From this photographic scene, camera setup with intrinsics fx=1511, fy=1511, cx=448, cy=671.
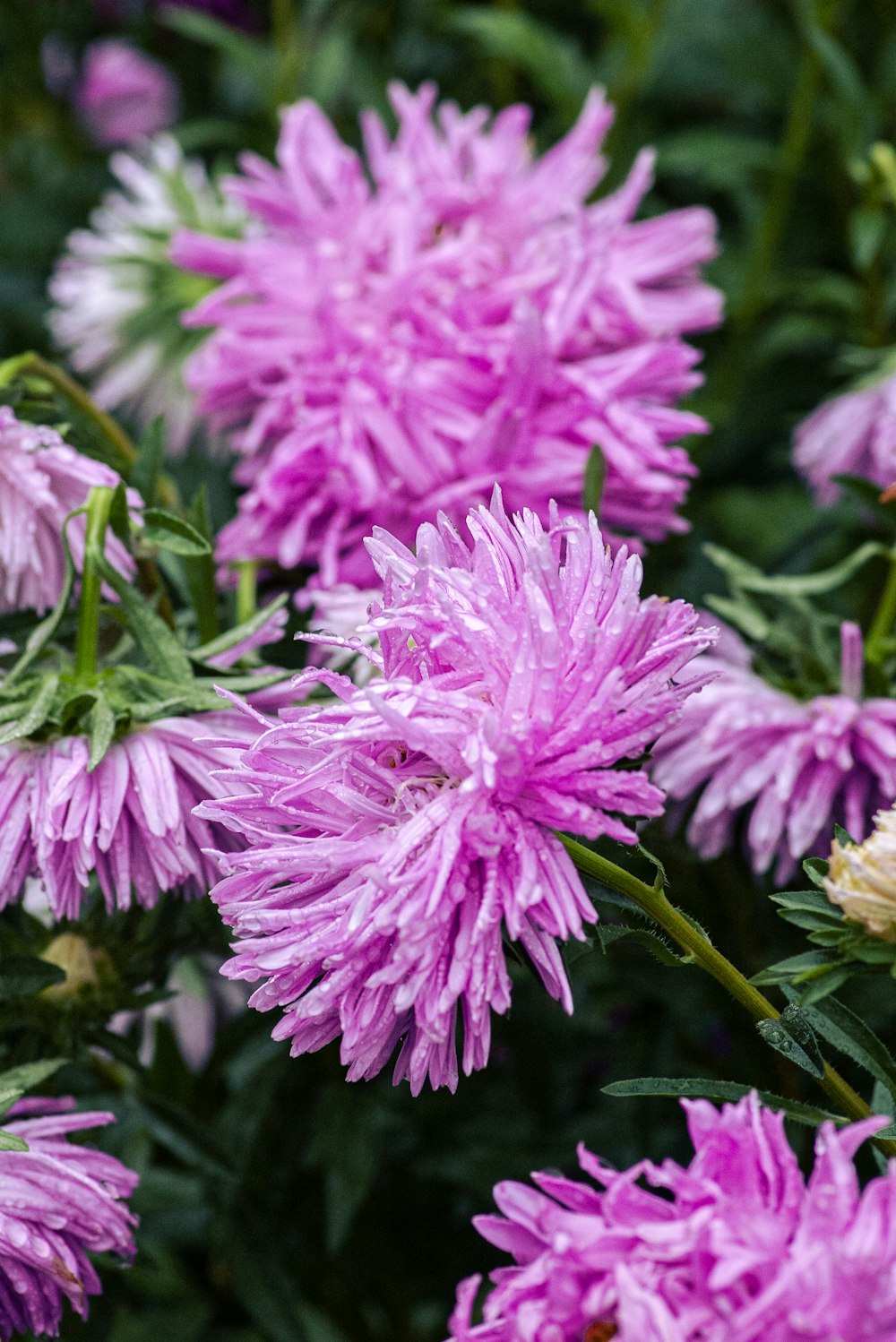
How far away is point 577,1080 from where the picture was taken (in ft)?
2.83

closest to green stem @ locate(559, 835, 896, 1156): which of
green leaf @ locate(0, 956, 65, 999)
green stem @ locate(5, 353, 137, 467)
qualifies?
green leaf @ locate(0, 956, 65, 999)

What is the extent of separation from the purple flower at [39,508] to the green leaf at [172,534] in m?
0.01

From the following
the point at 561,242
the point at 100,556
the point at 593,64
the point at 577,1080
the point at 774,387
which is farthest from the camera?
the point at 593,64

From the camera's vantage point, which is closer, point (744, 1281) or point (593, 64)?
point (744, 1281)

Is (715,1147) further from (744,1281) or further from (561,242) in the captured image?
(561,242)

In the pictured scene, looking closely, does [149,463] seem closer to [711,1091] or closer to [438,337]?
[438,337]

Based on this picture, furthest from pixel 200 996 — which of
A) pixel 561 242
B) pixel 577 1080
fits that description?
pixel 561 242

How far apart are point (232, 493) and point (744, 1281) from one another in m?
0.64

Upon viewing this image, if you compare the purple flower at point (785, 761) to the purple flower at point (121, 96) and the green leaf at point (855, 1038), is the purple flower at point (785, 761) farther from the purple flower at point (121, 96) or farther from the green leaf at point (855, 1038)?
the purple flower at point (121, 96)

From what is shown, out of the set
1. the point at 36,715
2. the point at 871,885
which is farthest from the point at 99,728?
the point at 871,885

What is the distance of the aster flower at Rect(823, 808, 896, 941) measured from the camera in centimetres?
42

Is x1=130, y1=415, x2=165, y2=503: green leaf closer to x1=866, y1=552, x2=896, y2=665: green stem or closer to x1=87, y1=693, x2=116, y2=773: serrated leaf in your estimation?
x1=87, y1=693, x2=116, y2=773: serrated leaf

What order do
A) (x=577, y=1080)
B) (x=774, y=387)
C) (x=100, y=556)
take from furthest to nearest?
(x=774, y=387) → (x=577, y=1080) → (x=100, y=556)

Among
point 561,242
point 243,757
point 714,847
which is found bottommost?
point 714,847
